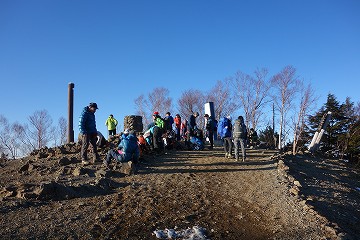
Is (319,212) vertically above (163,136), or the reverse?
(163,136)

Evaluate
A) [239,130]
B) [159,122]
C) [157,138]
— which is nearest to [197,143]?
[157,138]

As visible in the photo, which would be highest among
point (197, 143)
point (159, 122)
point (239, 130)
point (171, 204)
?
point (159, 122)

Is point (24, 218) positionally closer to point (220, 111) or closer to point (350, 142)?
point (350, 142)

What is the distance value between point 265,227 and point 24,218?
403 cm

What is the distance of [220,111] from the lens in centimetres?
3900

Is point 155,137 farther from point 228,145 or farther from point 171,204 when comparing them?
point 171,204

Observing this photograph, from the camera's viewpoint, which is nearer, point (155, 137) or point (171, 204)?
point (171, 204)

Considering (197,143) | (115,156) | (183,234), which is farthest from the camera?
(197,143)

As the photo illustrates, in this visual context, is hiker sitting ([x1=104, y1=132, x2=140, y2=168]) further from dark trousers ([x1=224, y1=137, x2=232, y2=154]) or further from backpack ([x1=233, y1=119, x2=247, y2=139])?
dark trousers ([x1=224, y1=137, x2=232, y2=154])

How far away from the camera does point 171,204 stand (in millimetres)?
6148

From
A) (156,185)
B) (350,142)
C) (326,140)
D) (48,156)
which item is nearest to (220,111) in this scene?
(326,140)

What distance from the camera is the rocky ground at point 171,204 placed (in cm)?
491

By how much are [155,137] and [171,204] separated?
5859 millimetres

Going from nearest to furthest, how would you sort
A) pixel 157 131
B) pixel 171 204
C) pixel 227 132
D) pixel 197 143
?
pixel 171 204 < pixel 227 132 < pixel 157 131 < pixel 197 143
